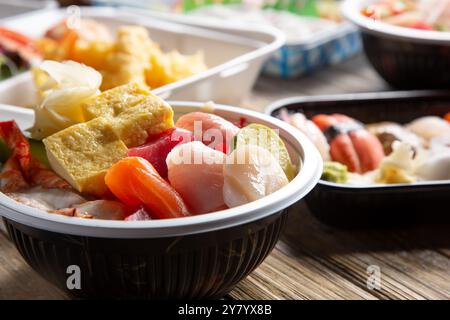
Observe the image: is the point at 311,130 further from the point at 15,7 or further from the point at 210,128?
the point at 15,7

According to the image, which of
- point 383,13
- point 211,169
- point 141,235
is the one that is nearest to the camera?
point 141,235

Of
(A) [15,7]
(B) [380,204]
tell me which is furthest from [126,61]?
(A) [15,7]

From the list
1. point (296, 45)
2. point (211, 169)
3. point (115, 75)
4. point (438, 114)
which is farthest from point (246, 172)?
point (296, 45)

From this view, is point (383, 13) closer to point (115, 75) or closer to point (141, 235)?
point (115, 75)

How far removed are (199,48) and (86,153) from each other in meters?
0.82

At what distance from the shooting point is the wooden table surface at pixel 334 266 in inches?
34.4

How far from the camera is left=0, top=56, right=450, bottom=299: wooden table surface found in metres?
0.87

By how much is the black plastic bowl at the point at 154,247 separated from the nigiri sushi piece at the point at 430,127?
→ 50cm

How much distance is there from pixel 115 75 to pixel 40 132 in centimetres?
38

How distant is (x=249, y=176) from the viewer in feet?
2.39

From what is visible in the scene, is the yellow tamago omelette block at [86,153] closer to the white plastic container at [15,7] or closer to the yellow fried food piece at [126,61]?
the yellow fried food piece at [126,61]

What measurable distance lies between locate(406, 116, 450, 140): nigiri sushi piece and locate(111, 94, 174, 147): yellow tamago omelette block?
58cm

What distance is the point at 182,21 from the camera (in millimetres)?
1629

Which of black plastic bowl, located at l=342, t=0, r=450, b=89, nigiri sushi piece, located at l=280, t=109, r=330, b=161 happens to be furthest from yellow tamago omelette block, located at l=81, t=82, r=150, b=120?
black plastic bowl, located at l=342, t=0, r=450, b=89
